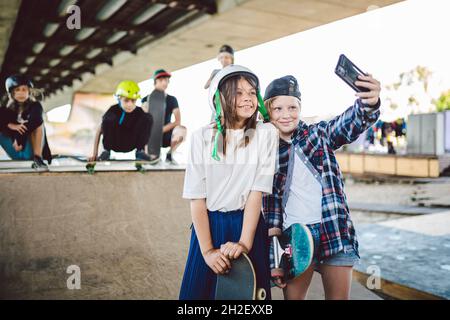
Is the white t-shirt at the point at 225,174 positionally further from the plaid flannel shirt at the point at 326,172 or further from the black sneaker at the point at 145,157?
the black sneaker at the point at 145,157

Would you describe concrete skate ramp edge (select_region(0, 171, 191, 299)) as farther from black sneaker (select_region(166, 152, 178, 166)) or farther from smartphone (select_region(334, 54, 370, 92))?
smartphone (select_region(334, 54, 370, 92))

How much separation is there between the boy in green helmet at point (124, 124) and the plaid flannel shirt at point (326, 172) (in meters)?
3.19

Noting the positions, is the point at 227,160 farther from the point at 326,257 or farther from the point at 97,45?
the point at 97,45

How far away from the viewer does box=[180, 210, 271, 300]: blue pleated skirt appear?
2.02m

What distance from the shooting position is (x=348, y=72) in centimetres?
215

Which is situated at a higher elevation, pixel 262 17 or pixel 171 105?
pixel 262 17

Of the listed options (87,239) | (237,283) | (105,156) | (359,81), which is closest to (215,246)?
(237,283)

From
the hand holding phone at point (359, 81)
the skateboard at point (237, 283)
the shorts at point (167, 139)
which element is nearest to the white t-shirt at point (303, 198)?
the skateboard at point (237, 283)

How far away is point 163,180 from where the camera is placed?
4.44 m

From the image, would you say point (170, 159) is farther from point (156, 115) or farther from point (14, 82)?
point (14, 82)

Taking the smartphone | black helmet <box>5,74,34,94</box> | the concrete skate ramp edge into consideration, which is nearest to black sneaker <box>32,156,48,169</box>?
the concrete skate ramp edge

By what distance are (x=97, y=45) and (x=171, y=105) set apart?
752 centimetres

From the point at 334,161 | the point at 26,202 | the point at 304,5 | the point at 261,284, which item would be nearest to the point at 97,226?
the point at 26,202

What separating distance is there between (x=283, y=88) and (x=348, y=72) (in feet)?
1.24
